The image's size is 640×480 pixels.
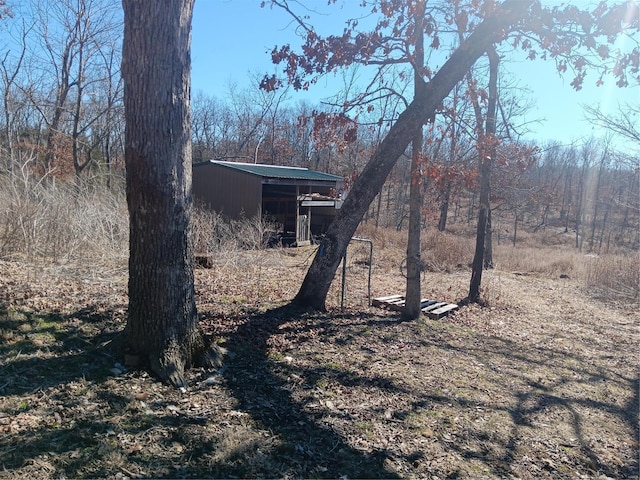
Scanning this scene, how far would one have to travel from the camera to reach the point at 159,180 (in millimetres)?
3428

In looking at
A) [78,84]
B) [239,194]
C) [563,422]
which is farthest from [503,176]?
[78,84]

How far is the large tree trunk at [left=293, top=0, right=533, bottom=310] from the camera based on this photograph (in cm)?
630

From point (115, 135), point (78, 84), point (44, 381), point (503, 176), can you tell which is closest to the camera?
point (44, 381)

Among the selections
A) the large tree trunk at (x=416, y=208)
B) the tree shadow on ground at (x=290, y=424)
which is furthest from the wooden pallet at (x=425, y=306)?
the tree shadow on ground at (x=290, y=424)

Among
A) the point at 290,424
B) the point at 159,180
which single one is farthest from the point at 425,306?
the point at 159,180

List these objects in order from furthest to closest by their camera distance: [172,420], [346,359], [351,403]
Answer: [346,359] → [351,403] → [172,420]

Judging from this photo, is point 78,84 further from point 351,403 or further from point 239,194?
point 351,403

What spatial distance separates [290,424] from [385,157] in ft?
13.9

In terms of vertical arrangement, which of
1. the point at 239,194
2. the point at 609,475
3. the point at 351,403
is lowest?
the point at 609,475

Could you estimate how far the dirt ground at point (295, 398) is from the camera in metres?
2.65

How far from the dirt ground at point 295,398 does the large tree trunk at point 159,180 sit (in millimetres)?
322

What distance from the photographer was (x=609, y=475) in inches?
132

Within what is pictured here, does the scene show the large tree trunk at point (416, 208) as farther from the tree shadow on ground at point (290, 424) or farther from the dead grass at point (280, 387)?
the tree shadow on ground at point (290, 424)

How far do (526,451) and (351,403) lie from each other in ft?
4.66
